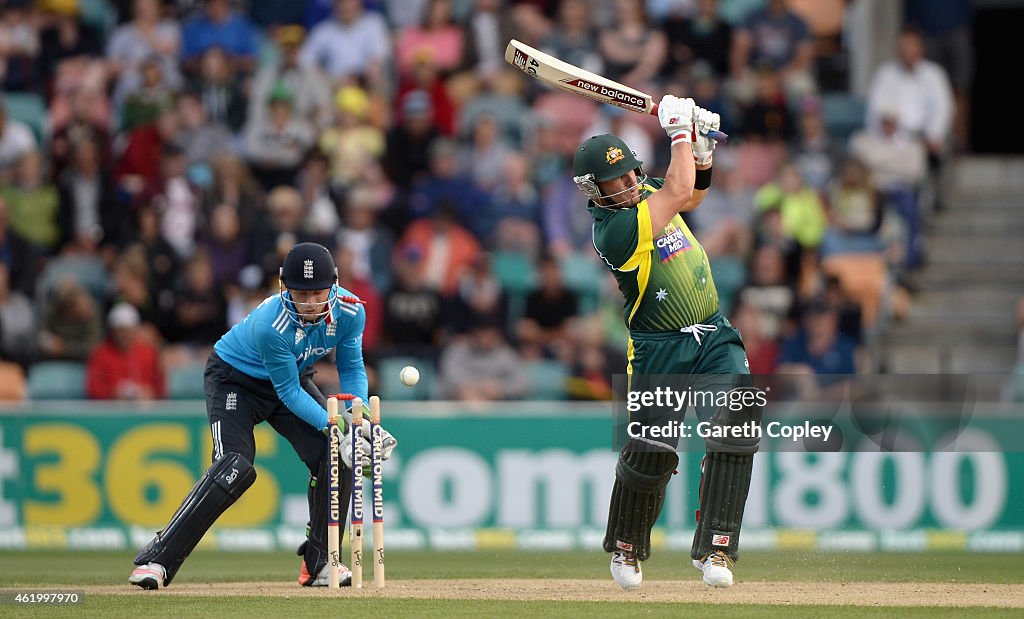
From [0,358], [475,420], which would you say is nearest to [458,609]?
[475,420]

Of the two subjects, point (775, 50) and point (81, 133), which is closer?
point (81, 133)

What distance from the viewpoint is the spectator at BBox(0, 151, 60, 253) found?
16.5 metres

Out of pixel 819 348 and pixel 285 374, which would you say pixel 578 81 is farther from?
pixel 819 348

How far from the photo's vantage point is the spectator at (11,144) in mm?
16844

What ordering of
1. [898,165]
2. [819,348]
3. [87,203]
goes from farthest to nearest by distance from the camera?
[87,203]
[898,165]
[819,348]

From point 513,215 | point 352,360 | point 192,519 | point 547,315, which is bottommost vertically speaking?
point 192,519

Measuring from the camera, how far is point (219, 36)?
1786 centimetres

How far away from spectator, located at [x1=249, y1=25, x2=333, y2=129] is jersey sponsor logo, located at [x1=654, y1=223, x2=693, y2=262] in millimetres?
8691

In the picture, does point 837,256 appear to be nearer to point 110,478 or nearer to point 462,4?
point 462,4

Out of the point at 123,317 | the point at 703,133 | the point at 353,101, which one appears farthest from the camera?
the point at 353,101

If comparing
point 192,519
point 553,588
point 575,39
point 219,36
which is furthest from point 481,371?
point 192,519

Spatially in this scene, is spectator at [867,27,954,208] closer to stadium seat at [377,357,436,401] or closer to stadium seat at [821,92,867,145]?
stadium seat at [821,92,867,145]

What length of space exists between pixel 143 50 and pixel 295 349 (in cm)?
956

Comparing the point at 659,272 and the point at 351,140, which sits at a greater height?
the point at 351,140
